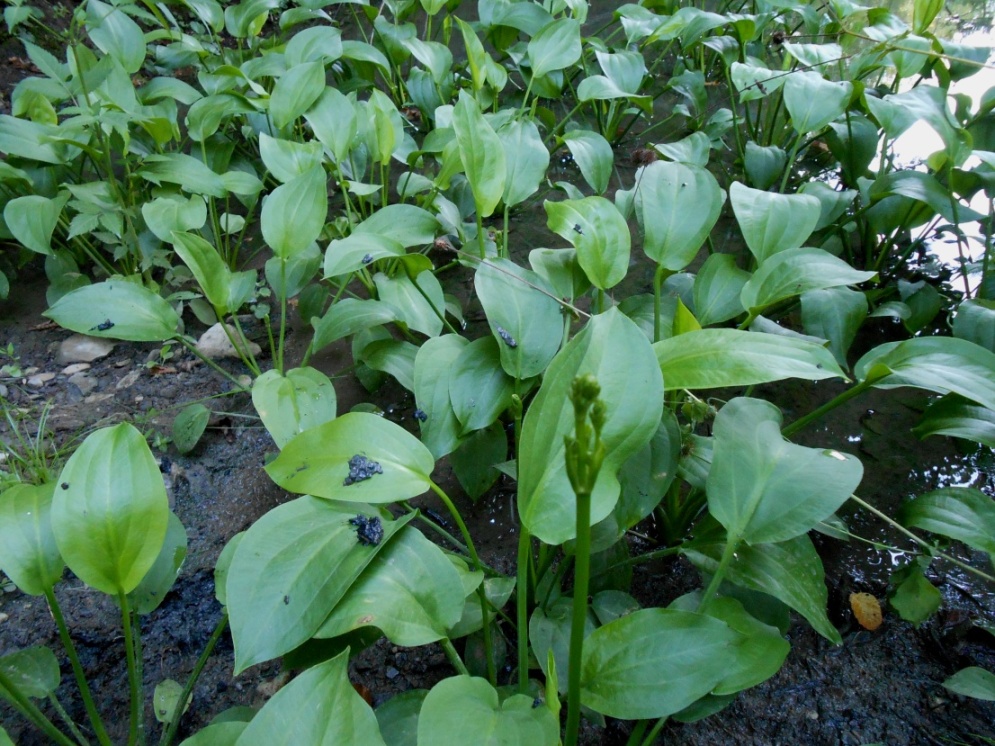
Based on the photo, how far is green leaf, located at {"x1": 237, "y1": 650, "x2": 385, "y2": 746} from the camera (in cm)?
59

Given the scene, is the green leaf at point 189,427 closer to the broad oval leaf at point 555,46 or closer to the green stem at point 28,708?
the green stem at point 28,708

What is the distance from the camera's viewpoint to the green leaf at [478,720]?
0.60 metres

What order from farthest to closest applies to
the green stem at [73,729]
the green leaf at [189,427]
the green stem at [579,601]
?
the green leaf at [189,427] < the green stem at [73,729] < the green stem at [579,601]

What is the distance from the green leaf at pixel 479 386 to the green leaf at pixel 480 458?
0.34 ft

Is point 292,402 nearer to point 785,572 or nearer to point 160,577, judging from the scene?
point 160,577

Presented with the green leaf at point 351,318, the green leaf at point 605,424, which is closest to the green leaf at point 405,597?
the green leaf at point 605,424

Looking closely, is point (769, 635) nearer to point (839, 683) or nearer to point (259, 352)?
point (839, 683)

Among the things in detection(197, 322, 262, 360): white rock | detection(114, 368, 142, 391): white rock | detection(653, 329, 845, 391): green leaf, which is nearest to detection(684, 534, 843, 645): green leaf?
detection(653, 329, 845, 391): green leaf

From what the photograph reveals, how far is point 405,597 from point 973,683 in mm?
769

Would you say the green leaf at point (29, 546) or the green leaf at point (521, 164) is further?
the green leaf at point (521, 164)

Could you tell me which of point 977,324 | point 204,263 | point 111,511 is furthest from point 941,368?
point 204,263

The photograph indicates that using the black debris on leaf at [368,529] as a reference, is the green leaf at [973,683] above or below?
below

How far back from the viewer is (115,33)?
1.76m

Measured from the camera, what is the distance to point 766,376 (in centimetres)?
79
